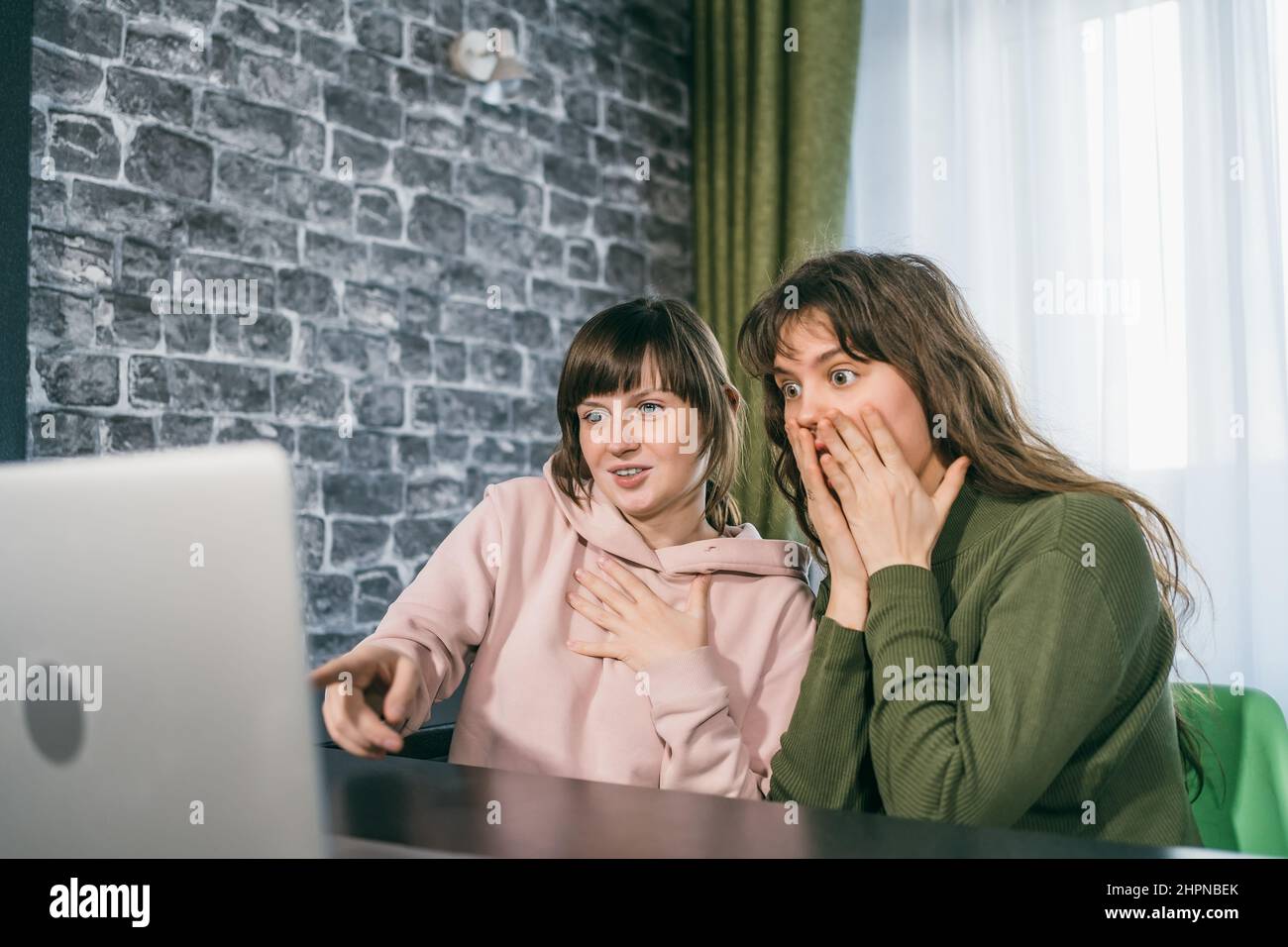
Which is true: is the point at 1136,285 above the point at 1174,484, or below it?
above

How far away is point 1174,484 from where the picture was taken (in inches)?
111

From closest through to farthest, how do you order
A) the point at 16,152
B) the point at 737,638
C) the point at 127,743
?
the point at 127,743
the point at 737,638
the point at 16,152

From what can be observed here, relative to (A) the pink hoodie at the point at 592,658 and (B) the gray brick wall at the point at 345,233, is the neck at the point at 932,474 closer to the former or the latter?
(A) the pink hoodie at the point at 592,658

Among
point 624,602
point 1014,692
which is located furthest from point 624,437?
point 1014,692

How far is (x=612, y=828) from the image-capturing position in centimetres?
68

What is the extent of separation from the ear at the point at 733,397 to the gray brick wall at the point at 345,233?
1.29 meters

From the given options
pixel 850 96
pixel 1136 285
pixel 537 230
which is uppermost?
pixel 850 96

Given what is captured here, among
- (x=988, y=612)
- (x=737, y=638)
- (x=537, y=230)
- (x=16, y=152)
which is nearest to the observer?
(x=988, y=612)

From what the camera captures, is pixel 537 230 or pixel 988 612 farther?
pixel 537 230

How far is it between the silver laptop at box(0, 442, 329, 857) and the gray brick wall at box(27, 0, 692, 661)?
5.99 ft

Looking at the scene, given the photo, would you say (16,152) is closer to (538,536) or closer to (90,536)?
(538,536)

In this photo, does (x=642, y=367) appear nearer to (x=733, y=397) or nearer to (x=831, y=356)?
(x=733, y=397)
